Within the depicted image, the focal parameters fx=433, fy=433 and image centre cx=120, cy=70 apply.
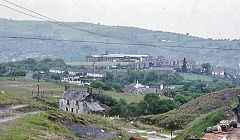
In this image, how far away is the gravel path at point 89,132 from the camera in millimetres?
29080

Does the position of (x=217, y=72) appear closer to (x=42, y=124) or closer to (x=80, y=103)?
(x=80, y=103)

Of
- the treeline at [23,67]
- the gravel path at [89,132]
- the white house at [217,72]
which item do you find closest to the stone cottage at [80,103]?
the gravel path at [89,132]

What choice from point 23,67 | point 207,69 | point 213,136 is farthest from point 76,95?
point 207,69

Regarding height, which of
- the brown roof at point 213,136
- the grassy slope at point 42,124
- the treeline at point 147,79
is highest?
the brown roof at point 213,136

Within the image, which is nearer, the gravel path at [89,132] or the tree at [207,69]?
the gravel path at [89,132]

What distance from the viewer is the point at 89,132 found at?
98.8 feet

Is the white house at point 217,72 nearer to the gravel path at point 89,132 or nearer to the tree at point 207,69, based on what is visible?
the tree at point 207,69

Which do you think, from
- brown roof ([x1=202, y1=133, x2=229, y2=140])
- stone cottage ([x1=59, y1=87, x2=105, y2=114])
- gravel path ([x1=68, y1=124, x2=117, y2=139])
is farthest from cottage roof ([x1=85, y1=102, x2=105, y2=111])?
brown roof ([x1=202, y1=133, x2=229, y2=140])

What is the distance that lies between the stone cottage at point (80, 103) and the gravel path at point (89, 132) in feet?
125

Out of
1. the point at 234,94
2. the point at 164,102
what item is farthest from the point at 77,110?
the point at 234,94

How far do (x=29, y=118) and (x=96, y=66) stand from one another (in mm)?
162942

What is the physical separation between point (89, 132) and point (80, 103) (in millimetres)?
41436

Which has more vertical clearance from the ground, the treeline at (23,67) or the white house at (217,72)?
the treeline at (23,67)

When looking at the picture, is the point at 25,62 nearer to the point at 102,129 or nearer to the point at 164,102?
the point at 164,102
